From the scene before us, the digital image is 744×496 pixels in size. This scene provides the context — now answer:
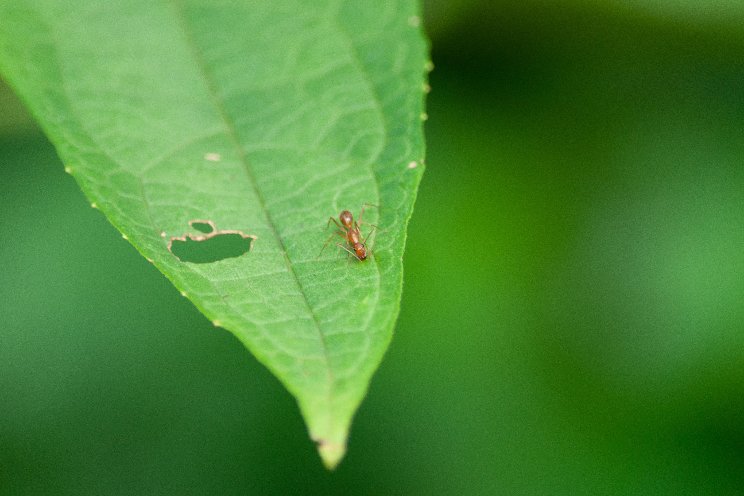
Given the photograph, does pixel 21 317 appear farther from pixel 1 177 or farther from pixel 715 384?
pixel 715 384

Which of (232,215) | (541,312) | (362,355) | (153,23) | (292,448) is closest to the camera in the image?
(362,355)

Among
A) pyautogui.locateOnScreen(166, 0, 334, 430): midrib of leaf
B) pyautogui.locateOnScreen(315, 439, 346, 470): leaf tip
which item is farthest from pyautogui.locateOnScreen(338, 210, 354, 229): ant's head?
pyautogui.locateOnScreen(315, 439, 346, 470): leaf tip

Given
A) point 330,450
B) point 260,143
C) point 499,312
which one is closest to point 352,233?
point 260,143

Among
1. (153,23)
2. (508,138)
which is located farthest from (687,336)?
(153,23)

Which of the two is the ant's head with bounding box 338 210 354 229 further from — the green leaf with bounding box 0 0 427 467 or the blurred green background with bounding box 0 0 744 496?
the blurred green background with bounding box 0 0 744 496

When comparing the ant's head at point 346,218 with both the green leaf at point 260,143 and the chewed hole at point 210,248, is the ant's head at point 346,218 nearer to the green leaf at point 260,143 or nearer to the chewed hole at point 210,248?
the green leaf at point 260,143

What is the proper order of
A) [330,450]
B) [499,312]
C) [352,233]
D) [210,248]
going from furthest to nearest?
[499,312] → [352,233] → [210,248] → [330,450]

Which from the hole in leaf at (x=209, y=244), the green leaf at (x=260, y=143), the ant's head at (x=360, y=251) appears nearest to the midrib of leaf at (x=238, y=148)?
the green leaf at (x=260, y=143)

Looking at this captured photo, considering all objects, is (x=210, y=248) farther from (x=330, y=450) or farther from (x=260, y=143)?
(x=330, y=450)
